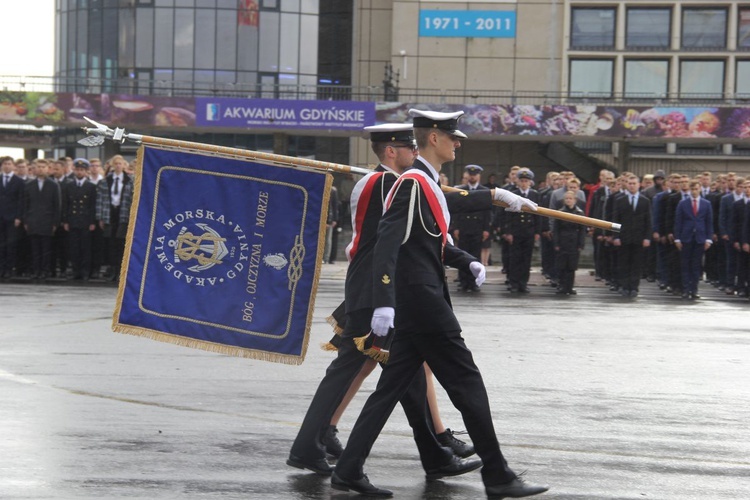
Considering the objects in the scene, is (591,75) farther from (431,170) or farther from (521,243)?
(431,170)

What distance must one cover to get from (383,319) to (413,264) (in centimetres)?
39

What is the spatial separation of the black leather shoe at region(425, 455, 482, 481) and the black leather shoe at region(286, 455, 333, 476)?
1.75 ft

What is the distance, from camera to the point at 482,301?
1703 cm

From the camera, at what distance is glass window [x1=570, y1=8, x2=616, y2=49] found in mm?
48375

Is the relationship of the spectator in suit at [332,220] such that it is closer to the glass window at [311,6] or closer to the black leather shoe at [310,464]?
the black leather shoe at [310,464]

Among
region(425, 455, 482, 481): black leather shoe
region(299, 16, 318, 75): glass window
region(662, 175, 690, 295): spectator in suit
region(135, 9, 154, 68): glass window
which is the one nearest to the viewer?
region(425, 455, 482, 481): black leather shoe

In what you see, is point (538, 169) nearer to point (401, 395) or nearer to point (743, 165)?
point (743, 165)

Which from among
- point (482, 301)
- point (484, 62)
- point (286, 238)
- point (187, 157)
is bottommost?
point (482, 301)

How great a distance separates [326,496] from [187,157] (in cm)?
233

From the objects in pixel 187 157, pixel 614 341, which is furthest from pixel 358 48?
pixel 187 157

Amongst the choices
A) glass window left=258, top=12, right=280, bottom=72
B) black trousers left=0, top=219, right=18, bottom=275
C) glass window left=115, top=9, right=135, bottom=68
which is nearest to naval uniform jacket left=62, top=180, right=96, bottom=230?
black trousers left=0, top=219, right=18, bottom=275

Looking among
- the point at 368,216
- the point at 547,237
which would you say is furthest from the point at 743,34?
the point at 368,216

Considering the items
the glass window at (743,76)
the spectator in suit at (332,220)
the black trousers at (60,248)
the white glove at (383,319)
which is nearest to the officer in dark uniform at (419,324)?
the white glove at (383,319)

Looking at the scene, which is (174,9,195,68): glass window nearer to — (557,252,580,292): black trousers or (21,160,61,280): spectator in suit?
(21,160,61,280): spectator in suit
